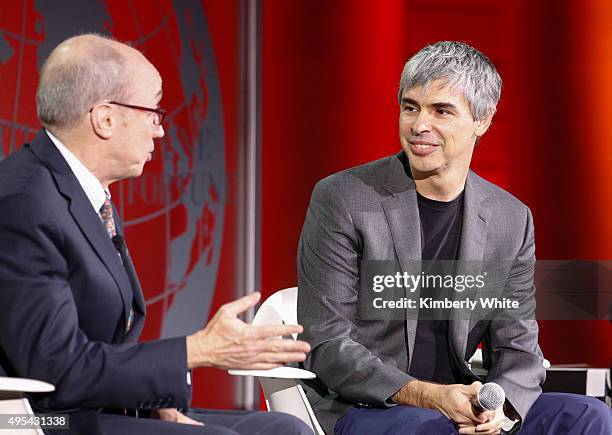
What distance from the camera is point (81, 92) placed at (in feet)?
6.48

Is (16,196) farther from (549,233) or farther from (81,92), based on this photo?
(549,233)

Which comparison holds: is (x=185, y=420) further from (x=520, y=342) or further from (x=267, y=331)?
(x=520, y=342)

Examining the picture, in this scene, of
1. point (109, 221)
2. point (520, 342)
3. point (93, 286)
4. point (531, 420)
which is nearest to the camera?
point (93, 286)

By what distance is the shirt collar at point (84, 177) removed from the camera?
2.00 metres

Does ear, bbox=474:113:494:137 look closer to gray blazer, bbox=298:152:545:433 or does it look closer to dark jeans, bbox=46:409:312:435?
gray blazer, bbox=298:152:545:433

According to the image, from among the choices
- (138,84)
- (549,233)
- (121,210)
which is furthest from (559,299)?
(138,84)

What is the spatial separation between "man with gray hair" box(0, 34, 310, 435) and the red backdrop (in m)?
3.02

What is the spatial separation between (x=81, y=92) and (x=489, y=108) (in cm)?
127

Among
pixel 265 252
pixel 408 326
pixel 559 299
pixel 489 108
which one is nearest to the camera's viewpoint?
pixel 408 326

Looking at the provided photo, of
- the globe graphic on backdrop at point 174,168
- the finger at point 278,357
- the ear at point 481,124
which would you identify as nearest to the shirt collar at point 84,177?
the finger at point 278,357

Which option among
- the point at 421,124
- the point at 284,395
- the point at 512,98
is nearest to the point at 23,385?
the point at 284,395

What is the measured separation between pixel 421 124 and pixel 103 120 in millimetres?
995

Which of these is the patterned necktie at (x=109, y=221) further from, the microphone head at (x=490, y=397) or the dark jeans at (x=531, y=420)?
the microphone head at (x=490, y=397)

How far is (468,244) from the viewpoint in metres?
2.69
